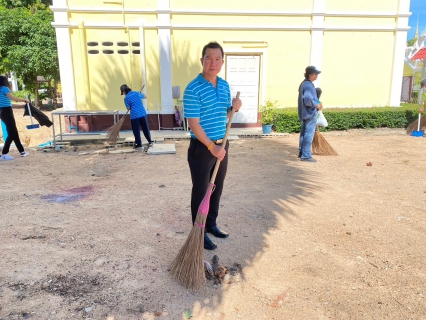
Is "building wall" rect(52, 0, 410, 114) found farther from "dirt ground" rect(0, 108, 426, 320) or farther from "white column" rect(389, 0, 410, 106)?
"dirt ground" rect(0, 108, 426, 320)

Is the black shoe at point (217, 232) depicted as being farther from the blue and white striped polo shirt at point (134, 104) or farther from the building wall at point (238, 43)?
the building wall at point (238, 43)

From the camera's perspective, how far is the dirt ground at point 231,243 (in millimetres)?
2438

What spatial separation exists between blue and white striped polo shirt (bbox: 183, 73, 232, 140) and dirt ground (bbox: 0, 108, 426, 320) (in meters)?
1.14

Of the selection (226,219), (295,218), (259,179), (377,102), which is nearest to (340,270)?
(295,218)

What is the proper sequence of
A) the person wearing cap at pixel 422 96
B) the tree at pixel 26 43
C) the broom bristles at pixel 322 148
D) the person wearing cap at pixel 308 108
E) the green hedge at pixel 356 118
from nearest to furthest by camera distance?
the person wearing cap at pixel 308 108 < the broom bristles at pixel 322 148 < the person wearing cap at pixel 422 96 < the green hedge at pixel 356 118 < the tree at pixel 26 43

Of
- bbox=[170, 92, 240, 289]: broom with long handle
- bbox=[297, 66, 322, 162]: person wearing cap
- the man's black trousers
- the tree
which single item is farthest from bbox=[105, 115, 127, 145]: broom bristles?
the tree

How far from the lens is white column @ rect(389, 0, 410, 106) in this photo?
10617 millimetres

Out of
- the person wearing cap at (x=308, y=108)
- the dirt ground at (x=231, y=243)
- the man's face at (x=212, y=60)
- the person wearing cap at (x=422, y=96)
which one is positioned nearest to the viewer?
the dirt ground at (x=231, y=243)

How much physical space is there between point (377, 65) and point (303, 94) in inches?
243

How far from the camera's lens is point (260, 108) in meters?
10.7

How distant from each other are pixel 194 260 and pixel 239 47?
8.84m

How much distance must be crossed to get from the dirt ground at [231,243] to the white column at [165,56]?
180 inches

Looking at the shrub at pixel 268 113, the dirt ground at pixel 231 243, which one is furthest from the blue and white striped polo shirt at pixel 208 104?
the shrub at pixel 268 113

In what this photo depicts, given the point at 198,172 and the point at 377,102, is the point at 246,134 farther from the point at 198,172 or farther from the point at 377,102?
the point at 198,172
